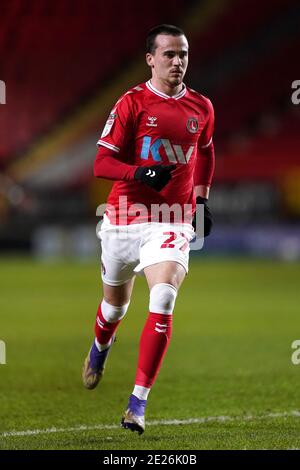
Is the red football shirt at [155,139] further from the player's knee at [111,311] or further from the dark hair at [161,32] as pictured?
the player's knee at [111,311]

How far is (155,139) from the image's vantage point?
5051 mm

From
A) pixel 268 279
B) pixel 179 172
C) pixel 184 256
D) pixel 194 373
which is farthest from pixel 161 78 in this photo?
pixel 268 279

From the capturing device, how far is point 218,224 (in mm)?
22641

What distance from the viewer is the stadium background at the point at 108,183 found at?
34.2ft

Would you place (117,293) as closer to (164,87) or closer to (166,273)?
(166,273)

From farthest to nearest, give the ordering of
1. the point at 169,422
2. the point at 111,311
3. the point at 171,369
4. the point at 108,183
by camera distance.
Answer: the point at 108,183, the point at 171,369, the point at 111,311, the point at 169,422

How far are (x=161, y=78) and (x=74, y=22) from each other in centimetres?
2060

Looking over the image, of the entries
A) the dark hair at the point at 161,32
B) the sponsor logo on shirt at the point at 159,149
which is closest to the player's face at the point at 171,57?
the dark hair at the point at 161,32

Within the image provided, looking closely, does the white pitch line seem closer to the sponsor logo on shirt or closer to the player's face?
the sponsor logo on shirt

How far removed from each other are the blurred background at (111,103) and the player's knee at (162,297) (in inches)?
674

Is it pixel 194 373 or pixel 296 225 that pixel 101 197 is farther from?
pixel 194 373

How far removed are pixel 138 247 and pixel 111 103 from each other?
75.8 feet

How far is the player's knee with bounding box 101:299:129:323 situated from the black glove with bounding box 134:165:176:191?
1199mm

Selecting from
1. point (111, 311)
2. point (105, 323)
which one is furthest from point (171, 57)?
point (105, 323)
